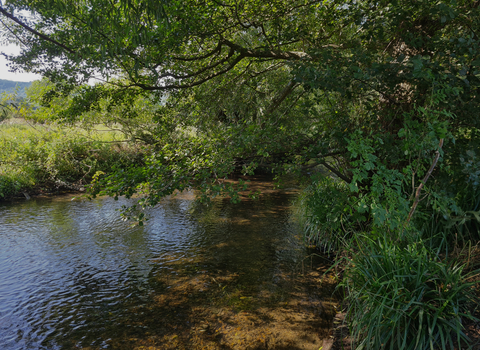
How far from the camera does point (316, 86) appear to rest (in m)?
3.94

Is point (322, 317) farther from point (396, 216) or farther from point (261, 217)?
point (261, 217)

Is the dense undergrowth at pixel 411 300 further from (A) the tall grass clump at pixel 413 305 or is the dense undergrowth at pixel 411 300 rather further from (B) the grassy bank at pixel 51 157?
(B) the grassy bank at pixel 51 157

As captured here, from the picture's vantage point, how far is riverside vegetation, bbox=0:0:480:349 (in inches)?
123

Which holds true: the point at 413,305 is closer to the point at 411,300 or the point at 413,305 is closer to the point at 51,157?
the point at 411,300

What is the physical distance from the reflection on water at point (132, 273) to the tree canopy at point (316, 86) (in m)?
1.99

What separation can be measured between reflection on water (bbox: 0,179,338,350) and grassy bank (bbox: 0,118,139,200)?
310 cm

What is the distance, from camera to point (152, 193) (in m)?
4.32

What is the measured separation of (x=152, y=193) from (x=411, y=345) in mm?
3567

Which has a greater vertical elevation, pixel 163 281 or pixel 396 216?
pixel 396 216

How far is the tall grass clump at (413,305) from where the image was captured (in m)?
2.76

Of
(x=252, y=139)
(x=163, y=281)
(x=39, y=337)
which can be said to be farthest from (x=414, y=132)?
(x=39, y=337)

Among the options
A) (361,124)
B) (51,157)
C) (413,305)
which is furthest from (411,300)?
(51,157)

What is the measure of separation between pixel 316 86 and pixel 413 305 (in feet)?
9.17

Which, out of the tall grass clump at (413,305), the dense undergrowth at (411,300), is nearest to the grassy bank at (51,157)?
the dense undergrowth at (411,300)
